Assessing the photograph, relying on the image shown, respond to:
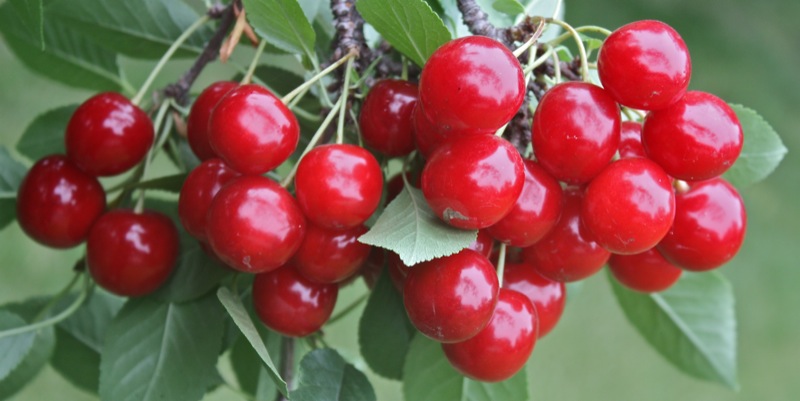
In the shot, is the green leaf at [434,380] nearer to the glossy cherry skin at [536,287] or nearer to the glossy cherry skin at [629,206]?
the glossy cherry skin at [536,287]

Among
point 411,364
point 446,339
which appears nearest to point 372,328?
point 411,364

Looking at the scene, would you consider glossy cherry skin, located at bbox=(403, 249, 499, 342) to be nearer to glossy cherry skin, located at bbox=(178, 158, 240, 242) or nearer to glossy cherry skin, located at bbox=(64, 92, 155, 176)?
glossy cherry skin, located at bbox=(178, 158, 240, 242)

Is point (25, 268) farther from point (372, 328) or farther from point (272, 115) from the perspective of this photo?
point (272, 115)

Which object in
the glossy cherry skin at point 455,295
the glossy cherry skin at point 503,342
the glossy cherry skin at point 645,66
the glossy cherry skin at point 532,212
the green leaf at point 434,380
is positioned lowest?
the green leaf at point 434,380

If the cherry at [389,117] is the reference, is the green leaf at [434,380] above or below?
below

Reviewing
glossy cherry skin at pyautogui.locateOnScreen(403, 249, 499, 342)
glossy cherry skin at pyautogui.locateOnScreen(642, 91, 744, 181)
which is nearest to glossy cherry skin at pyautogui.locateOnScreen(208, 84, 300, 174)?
glossy cherry skin at pyautogui.locateOnScreen(403, 249, 499, 342)

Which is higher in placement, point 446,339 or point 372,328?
point 446,339

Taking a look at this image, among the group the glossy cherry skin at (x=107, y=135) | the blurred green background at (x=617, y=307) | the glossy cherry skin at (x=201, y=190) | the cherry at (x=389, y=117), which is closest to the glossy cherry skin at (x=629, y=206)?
the cherry at (x=389, y=117)
